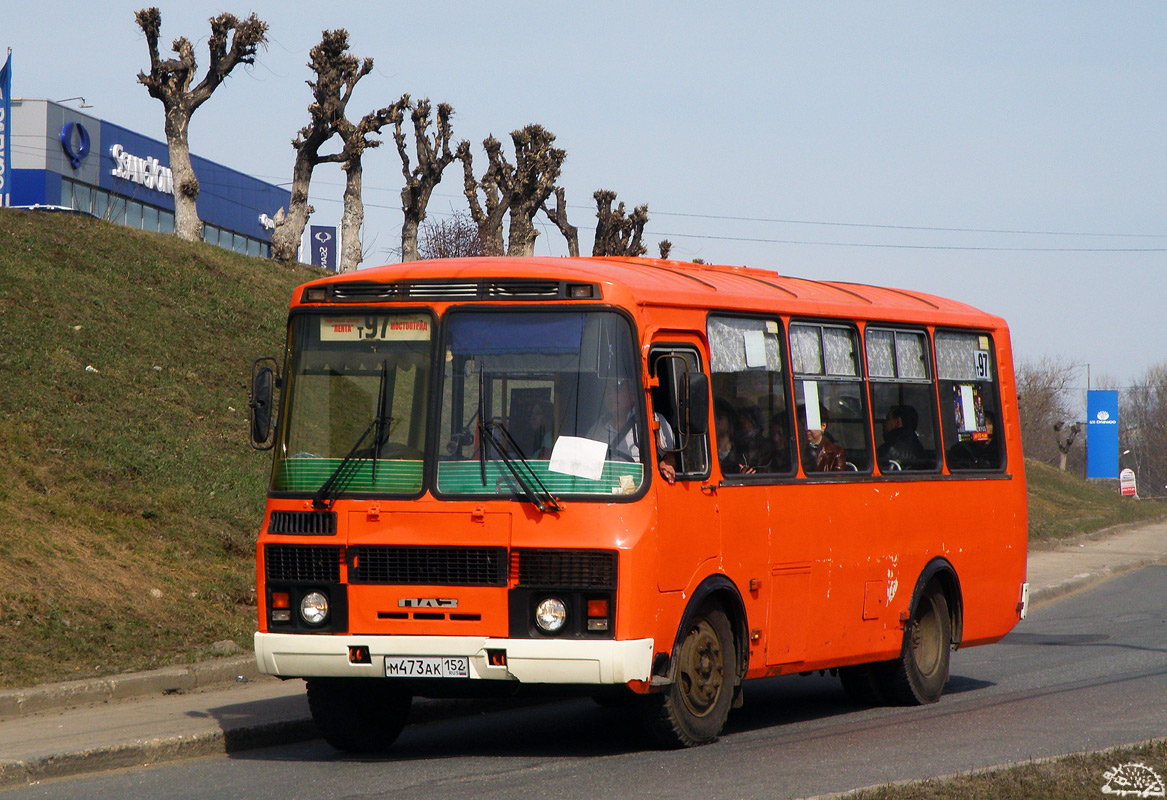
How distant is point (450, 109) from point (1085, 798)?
3557 cm

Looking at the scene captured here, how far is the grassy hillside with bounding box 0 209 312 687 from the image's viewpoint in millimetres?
13102

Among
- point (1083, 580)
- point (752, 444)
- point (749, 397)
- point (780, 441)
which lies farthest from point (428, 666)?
point (1083, 580)

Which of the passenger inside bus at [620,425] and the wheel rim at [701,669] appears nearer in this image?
the passenger inside bus at [620,425]

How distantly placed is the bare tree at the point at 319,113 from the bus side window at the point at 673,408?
25850 mm

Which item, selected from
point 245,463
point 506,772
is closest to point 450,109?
point 245,463

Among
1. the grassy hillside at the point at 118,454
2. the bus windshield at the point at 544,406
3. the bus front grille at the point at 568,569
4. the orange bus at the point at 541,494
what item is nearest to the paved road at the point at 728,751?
the orange bus at the point at 541,494

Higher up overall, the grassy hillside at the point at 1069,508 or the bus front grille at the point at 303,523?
the bus front grille at the point at 303,523

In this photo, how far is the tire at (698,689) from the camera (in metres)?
8.96

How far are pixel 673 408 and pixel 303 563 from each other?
7.85 ft

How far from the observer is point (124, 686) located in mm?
11297

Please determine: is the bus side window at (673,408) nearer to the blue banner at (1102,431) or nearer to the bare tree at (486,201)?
the bare tree at (486,201)

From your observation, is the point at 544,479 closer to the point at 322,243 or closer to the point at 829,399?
the point at 829,399

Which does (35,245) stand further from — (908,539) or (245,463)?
(908,539)

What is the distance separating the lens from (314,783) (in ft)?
27.5
